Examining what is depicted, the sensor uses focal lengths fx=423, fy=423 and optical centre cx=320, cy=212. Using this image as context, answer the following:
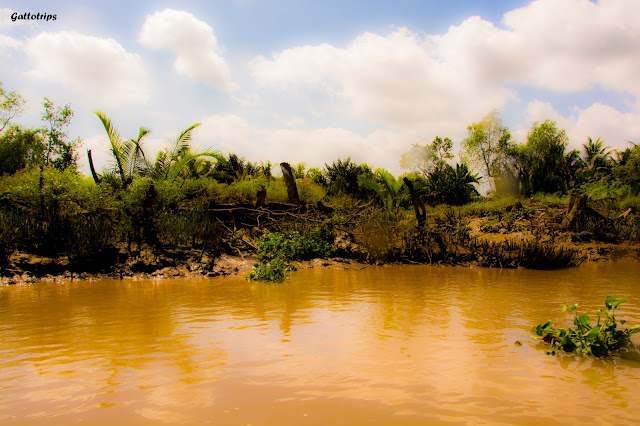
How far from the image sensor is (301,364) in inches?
100

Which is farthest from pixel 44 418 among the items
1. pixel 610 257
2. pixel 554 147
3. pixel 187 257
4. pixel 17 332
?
pixel 554 147

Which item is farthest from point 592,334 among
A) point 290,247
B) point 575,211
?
point 575,211

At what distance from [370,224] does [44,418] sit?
8.78 m

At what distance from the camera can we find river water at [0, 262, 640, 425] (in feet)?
6.16

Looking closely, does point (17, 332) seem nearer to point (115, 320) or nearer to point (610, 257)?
point (115, 320)

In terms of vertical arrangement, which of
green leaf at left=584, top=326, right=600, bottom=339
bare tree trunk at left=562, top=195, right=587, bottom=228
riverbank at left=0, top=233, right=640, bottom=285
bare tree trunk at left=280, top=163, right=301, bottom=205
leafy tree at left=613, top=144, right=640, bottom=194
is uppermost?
leafy tree at left=613, top=144, right=640, bottom=194

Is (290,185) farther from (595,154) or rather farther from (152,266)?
(595,154)

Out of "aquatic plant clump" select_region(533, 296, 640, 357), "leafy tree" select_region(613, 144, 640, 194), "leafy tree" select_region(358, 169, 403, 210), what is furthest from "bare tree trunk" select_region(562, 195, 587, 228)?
"aquatic plant clump" select_region(533, 296, 640, 357)

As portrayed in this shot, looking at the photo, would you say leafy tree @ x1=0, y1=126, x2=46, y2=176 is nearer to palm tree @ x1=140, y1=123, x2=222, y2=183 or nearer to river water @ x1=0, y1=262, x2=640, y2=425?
palm tree @ x1=140, y1=123, x2=222, y2=183

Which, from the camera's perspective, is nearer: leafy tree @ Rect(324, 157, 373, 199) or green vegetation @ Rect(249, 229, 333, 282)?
green vegetation @ Rect(249, 229, 333, 282)

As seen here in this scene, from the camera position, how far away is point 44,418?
1.81 meters

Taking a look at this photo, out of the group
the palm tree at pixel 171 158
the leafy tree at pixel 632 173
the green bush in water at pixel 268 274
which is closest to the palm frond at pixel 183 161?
the palm tree at pixel 171 158

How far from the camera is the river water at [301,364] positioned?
1.88 metres

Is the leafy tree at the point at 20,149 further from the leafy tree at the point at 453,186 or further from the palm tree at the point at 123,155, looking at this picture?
the leafy tree at the point at 453,186
